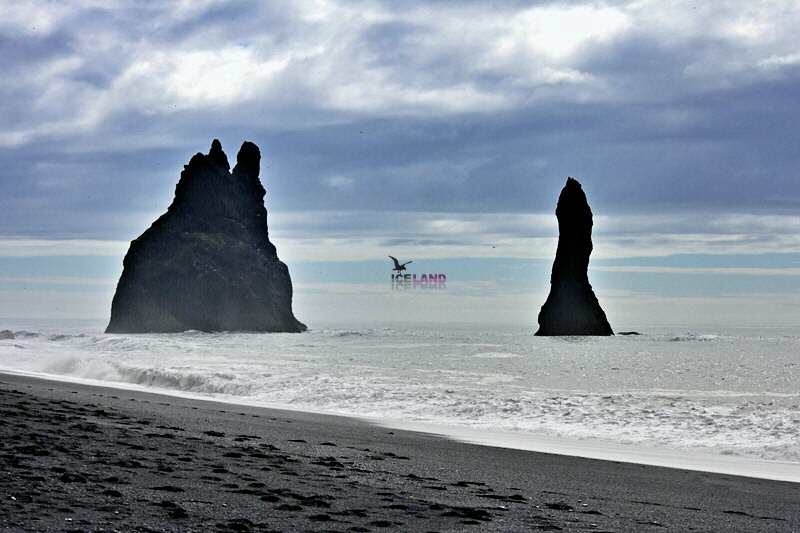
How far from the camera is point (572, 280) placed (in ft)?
392

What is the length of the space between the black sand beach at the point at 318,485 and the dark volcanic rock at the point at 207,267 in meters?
104

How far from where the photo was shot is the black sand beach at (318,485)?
7102 mm

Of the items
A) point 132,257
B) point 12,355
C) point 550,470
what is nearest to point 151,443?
point 550,470

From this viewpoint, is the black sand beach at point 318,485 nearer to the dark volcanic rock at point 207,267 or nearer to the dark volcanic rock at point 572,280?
the dark volcanic rock at point 207,267

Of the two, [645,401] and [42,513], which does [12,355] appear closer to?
[645,401]

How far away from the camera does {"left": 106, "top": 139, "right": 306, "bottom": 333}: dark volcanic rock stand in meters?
115

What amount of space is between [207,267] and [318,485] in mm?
114237

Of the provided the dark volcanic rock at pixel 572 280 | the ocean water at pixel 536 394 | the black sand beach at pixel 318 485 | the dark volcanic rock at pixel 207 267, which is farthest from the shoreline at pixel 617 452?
the dark volcanic rock at pixel 572 280

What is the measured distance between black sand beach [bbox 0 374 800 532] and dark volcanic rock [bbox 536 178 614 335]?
348 ft

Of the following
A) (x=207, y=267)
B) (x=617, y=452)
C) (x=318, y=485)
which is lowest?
(x=617, y=452)

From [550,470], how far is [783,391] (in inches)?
911

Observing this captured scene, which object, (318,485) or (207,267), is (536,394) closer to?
(318,485)

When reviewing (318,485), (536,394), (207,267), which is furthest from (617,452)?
(207,267)

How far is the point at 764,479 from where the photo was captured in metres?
11.9
